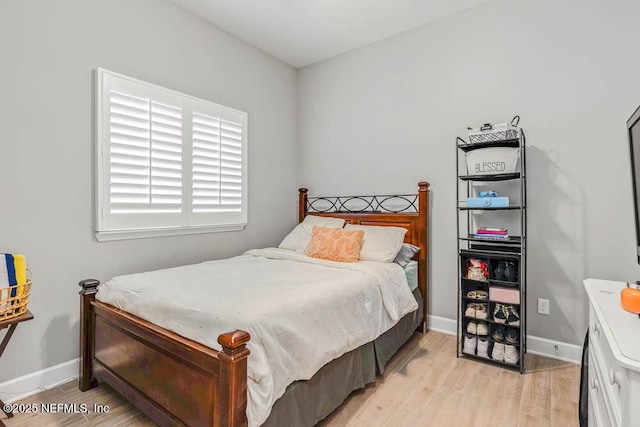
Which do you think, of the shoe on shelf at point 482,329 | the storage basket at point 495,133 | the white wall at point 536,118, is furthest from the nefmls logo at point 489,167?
the shoe on shelf at point 482,329

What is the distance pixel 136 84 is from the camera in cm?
250

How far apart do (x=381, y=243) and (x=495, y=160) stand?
3.51 ft

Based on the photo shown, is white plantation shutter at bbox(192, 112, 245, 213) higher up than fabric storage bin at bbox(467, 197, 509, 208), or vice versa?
white plantation shutter at bbox(192, 112, 245, 213)

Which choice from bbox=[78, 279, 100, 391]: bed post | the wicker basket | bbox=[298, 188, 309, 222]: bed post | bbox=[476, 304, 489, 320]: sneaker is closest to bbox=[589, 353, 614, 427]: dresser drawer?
bbox=[476, 304, 489, 320]: sneaker

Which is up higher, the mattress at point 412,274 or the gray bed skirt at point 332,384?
the mattress at point 412,274

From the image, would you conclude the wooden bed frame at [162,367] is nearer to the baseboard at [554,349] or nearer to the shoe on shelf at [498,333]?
the shoe on shelf at [498,333]

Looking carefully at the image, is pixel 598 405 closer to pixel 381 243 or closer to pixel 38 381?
pixel 381 243

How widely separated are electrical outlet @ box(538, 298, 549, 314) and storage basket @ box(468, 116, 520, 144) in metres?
1.28

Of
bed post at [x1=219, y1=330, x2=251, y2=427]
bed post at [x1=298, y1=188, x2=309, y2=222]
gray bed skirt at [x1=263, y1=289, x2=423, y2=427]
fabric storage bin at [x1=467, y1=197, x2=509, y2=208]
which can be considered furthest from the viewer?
bed post at [x1=298, y1=188, x2=309, y2=222]

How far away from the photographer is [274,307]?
4.99 feet

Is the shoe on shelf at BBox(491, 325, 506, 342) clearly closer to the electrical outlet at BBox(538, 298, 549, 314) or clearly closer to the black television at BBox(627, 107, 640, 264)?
the electrical outlet at BBox(538, 298, 549, 314)

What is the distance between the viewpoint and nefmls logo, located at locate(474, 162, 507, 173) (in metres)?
2.44

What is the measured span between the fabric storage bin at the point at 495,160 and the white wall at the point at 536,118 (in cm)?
28

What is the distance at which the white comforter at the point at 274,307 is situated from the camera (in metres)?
1.39
